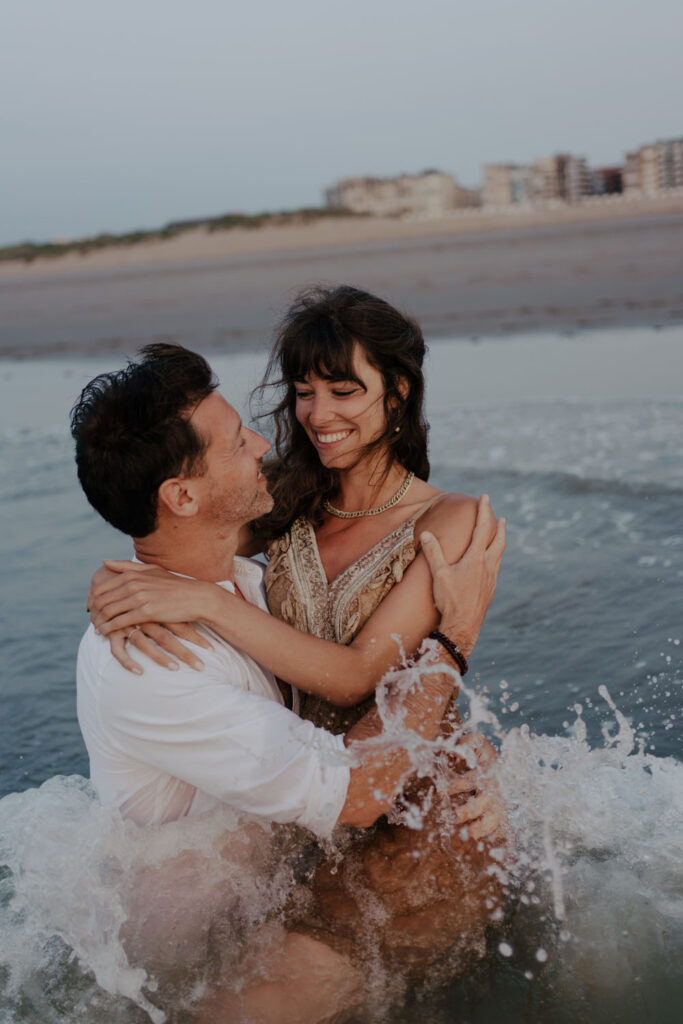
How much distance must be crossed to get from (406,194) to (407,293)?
84686mm

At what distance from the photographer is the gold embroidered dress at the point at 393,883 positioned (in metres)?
3.16

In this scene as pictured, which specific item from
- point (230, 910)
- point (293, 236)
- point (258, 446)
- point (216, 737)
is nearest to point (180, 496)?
point (258, 446)

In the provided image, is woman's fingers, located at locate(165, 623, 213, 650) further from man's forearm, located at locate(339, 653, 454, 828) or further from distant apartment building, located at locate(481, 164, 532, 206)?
distant apartment building, located at locate(481, 164, 532, 206)

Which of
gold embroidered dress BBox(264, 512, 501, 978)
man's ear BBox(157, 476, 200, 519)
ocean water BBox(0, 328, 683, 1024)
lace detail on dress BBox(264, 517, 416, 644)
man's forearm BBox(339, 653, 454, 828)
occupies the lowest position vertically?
ocean water BBox(0, 328, 683, 1024)

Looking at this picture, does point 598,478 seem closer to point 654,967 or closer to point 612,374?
point 612,374

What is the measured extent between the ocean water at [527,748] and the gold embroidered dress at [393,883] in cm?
12

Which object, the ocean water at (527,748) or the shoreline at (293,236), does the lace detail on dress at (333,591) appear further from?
the shoreline at (293,236)

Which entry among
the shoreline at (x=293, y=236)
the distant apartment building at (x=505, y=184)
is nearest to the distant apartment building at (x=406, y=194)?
the distant apartment building at (x=505, y=184)

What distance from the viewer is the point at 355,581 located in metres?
3.44

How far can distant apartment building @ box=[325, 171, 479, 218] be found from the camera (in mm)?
98581

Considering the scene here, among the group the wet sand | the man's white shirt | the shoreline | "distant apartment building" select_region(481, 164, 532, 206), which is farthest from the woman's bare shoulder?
"distant apartment building" select_region(481, 164, 532, 206)

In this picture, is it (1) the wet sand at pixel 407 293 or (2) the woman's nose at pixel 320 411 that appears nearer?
(2) the woman's nose at pixel 320 411

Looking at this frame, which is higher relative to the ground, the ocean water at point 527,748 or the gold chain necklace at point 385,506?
the gold chain necklace at point 385,506

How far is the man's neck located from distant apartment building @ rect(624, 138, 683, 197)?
8041 cm
